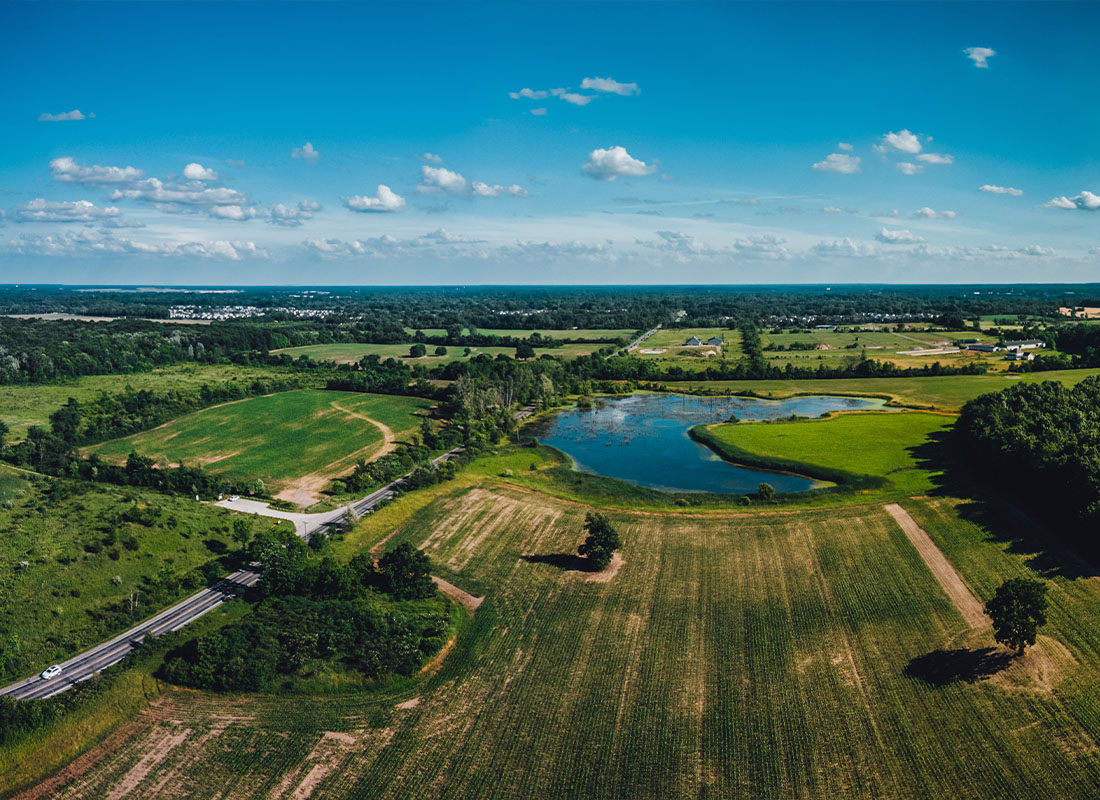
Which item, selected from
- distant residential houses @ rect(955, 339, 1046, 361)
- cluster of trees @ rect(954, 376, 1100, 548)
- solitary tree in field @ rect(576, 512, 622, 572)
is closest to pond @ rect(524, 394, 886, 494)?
cluster of trees @ rect(954, 376, 1100, 548)

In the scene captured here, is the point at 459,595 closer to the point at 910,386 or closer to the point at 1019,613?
the point at 1019,613

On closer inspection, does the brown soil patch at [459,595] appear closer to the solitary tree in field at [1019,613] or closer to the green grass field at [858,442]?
the solitary tree in field at [1019,613]

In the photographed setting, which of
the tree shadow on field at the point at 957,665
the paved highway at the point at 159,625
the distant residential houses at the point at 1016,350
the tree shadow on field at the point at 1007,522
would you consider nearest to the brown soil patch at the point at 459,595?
the paved highway at the point at 159,625

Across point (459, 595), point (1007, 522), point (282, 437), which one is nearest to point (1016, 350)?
point (1007, 522)

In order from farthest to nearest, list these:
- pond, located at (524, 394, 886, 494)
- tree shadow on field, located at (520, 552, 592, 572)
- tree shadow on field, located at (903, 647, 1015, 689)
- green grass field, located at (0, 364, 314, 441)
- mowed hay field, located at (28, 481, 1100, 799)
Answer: green grass field, located at (0, 364, 314, 441) < pond, located at (524, 394, 886, 494) < tree shadow on field, located at (520, 552, 592, 572) < tree shadow on field, located at (903, 647, 1015, 689) < mowed hay field, located at (28, 481, 1100, 799)

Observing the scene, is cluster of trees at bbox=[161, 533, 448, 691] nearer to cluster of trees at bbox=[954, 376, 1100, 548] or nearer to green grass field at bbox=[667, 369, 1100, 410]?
cluster of trees at bbox=[954, 376, 1100, 548]

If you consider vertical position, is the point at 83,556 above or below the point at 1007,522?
below

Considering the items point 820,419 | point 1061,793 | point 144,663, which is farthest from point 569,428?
point 1061,793
